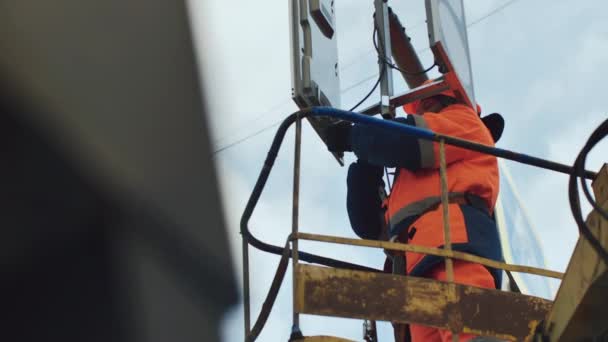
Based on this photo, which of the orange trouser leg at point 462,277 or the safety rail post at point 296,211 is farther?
the orange trouser leg at point 462,277

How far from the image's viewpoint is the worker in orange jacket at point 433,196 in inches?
163

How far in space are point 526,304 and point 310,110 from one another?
120 cm

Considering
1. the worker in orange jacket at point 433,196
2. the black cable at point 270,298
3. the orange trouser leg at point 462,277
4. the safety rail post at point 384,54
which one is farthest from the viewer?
the safety rail post at point 384,54

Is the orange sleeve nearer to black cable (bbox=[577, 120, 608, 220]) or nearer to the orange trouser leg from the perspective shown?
the orange trouser leg

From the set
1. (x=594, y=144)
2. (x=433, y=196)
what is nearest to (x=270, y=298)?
(x=433, y=196)

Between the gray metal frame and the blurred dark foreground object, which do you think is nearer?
the gray metal frame

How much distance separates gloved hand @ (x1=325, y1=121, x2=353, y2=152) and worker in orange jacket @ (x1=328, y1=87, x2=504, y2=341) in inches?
1.8

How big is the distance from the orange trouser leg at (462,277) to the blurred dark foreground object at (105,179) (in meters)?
6.12

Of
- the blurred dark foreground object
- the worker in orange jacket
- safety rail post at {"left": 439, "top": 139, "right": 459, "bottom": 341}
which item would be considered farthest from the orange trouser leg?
the blurred dark foreground object

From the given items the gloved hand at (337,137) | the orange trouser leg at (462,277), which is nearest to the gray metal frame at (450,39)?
the gloved hand at (337,137)

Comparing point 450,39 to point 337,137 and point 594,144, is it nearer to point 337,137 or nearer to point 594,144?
point 337,137

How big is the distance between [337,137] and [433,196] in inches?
34.6

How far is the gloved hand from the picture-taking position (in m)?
5.10

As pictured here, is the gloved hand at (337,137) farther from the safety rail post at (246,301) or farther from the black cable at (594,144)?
the black cable at (594,144)
